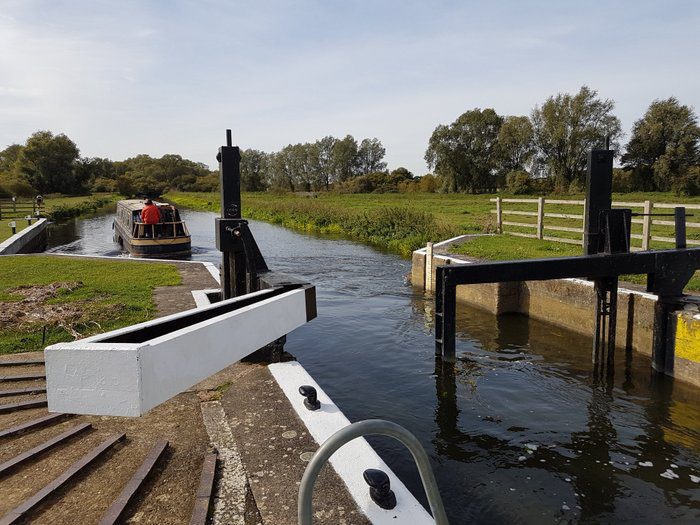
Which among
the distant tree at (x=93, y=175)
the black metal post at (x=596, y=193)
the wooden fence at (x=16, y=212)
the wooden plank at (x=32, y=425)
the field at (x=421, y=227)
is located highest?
the distant tree at (x=93, y=175)

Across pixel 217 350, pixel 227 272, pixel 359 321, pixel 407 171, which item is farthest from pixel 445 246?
pixel 407 171

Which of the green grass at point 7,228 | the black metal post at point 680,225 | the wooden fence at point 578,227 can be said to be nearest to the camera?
the black metal post at point 680,225

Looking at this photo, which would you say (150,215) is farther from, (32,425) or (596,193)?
(32,425)

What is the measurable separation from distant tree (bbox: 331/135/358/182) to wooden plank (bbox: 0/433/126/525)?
8355 centimetres

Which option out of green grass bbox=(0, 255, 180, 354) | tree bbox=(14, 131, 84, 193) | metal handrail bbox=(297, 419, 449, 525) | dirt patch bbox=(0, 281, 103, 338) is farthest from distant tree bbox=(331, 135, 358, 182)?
metal handrail bbox=(297, 419, 449, 525)

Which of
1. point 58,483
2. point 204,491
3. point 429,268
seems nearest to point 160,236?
point 429,268

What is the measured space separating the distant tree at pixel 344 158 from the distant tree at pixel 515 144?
119 ft

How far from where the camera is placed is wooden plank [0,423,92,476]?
138 inches

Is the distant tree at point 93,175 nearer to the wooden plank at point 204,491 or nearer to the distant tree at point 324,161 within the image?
the distant tree at point 324,161

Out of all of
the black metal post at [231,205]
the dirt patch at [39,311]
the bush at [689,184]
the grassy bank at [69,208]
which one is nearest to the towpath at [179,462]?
the black metal post at [231,205]

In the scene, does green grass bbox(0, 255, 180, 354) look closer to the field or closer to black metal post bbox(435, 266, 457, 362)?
black metal post bbox(435, 266, 457, 362)

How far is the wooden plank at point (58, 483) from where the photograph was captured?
294cm

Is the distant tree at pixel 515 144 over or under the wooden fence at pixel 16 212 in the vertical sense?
over

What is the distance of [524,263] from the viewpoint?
7.13 m
